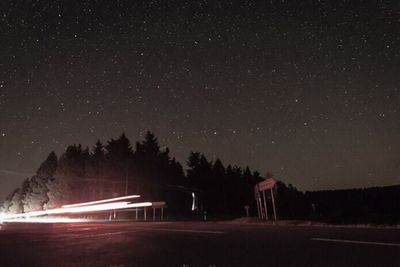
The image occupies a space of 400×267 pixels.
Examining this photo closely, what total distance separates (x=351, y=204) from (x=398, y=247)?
3241 cm

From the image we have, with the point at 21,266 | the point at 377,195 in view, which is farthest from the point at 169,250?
the point at 377,195

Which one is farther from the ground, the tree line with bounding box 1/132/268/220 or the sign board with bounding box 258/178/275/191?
the tree line with bounding box 1/132/268/220

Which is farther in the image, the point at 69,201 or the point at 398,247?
the point at 69,201

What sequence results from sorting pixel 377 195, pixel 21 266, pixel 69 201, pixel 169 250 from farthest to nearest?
pixel 69 201 → pixel 377 195 → pixel 169 250 → pixel 21 266

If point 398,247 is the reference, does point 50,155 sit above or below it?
above

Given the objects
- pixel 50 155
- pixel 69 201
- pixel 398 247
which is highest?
pixel 50 155

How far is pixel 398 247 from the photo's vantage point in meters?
8.64

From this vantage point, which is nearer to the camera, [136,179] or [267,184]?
[267,184]

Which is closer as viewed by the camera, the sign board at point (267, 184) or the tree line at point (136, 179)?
the sign board at point (267, 184)

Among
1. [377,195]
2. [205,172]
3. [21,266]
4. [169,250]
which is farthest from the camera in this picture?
[205,172]

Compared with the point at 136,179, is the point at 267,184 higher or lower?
lower

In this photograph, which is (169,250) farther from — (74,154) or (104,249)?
(74,154)

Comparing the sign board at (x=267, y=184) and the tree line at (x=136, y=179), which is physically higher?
the tree line at (x=136, y=179)

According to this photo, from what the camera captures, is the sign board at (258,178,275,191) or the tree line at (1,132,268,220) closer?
the sign board at (258,178,275,191)
